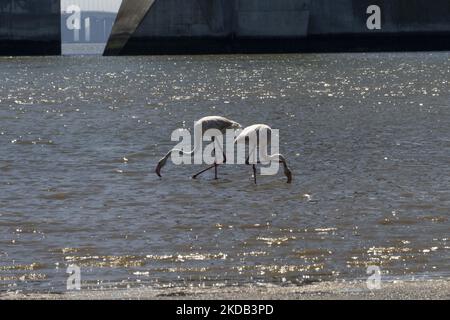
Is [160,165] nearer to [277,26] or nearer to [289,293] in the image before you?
[289,293]

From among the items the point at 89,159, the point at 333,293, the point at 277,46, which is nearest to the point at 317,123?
the point at 89,159

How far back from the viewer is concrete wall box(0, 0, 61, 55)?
329 ft

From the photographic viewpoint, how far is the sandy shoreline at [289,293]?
1026 centimetres

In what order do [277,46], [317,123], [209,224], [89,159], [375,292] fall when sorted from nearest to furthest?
1. [375,292]
2. [209,224]
3. [89,159]
4. [317,123]
5. [277,46]

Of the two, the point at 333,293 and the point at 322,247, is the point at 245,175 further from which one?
the point at 333,293

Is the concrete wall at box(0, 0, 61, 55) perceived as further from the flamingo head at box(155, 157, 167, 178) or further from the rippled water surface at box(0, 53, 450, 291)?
the flamingo head at box(155, 157, 167, 178)

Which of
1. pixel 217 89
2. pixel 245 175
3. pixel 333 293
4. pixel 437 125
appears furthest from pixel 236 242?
pixel 217 89

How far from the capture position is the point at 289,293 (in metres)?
10.7

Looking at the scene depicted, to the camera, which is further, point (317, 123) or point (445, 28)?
point (445, 28)

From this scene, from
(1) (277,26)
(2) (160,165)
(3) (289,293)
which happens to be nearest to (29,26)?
(1) (277,26)

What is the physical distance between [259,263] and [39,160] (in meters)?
12.2

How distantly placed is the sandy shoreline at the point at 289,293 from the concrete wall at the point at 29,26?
3555 inches

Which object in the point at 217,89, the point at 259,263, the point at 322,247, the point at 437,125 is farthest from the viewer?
the point at 217,89

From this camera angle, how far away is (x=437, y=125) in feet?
105
